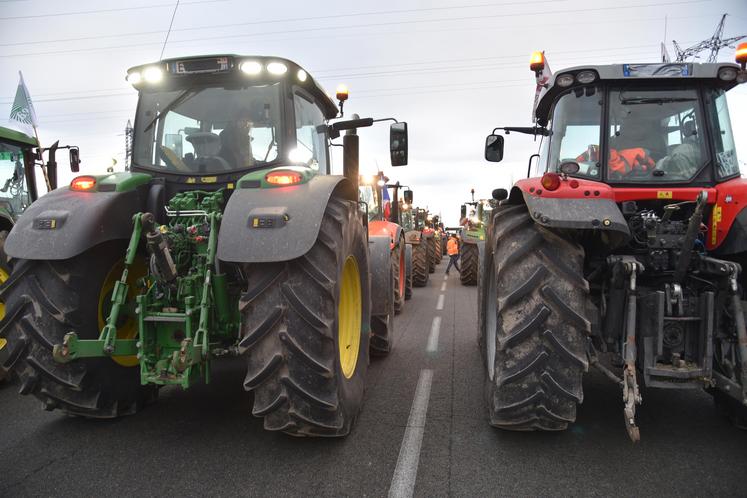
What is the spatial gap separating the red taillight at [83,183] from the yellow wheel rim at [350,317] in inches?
77.9

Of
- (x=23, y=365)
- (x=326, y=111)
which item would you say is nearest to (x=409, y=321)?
(x=326, y=111)

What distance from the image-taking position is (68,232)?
10.6ft

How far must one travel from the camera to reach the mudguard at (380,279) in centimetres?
545

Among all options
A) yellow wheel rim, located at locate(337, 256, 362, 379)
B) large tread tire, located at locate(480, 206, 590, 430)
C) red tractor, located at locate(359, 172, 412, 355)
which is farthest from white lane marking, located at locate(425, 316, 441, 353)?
large tread tire, located at locate(480, 206, 590, 430)

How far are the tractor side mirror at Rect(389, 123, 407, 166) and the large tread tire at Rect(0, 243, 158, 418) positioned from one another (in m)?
2.67

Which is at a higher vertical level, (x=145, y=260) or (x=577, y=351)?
(x=145, y=260)

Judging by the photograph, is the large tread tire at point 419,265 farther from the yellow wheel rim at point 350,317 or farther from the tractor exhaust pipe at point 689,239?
the tractor exhaust pipe at point 689,239

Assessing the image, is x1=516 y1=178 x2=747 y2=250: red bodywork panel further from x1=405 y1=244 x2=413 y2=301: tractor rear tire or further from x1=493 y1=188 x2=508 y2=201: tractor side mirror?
x1=405 y1=244 x2=413 y2=301: tractor rear tire

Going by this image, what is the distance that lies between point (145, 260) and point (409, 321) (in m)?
5.26

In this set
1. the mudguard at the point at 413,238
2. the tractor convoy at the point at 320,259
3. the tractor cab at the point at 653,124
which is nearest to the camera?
the tractor convoy at the point at 320,259

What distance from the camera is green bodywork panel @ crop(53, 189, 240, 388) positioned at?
118 inches

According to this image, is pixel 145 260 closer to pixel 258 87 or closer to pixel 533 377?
pixel 258 87

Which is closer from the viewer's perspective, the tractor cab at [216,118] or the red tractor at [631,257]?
the red tractor at [631,257]

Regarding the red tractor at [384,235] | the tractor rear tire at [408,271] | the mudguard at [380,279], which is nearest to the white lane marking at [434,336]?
the red tractor at [384,235]
